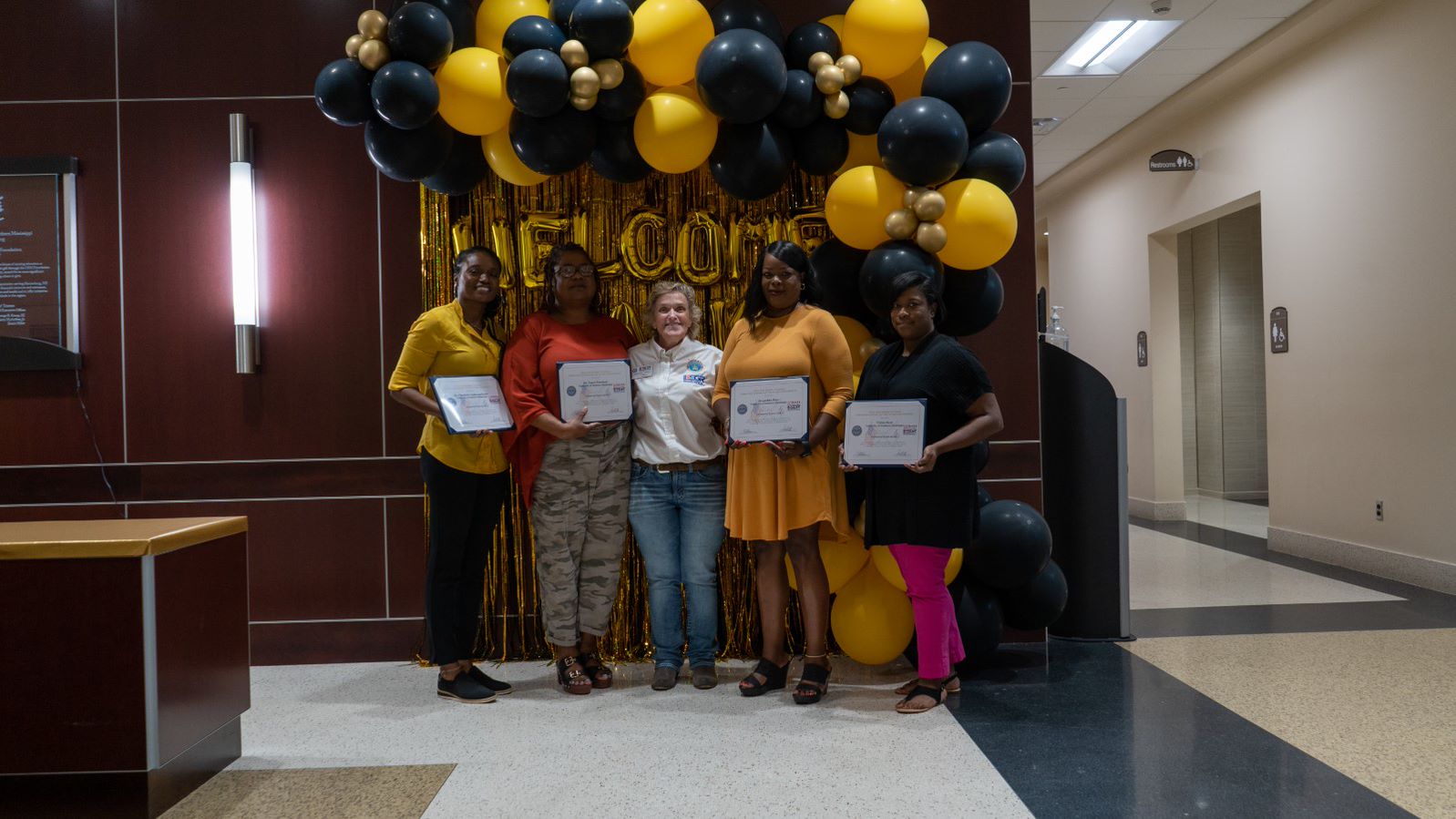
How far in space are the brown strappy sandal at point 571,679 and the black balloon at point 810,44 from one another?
7.90 ft

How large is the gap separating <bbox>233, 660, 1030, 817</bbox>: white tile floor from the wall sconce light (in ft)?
4.66

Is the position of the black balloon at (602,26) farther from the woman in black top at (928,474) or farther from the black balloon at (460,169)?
the woman in black top at (928,474)

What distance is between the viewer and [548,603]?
11.6 ft

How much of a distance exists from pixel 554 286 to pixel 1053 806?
95.1 inches

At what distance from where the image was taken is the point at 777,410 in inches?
126

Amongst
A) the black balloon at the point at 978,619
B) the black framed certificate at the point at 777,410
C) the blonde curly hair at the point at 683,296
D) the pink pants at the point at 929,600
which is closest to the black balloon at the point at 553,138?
the blonde curly hair at the point at 683,296

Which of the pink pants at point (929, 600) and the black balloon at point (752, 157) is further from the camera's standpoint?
the black balloon at point (752, 157)

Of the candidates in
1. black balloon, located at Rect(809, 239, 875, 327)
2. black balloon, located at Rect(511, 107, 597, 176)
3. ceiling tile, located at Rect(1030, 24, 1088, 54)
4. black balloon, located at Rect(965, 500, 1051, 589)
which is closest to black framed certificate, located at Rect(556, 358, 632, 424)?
black balloon, located at Rect(511, 107, 597, 176)

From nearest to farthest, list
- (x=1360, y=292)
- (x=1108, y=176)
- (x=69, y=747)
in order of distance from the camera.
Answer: (x=69, y=747)
(x=1360, y=292)
(x=1108, y=176)

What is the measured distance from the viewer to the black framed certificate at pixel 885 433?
3.06m

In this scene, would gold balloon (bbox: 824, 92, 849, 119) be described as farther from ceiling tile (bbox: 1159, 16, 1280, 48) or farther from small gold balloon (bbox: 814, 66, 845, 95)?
ceiling tile (bbox: 1159, 16, 1280, 48)

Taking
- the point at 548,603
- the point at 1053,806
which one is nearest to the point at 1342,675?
the point at 1053,806

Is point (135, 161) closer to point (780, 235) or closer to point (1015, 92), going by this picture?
point (780, 235)

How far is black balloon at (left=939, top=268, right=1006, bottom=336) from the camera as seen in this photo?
351 centimetres
